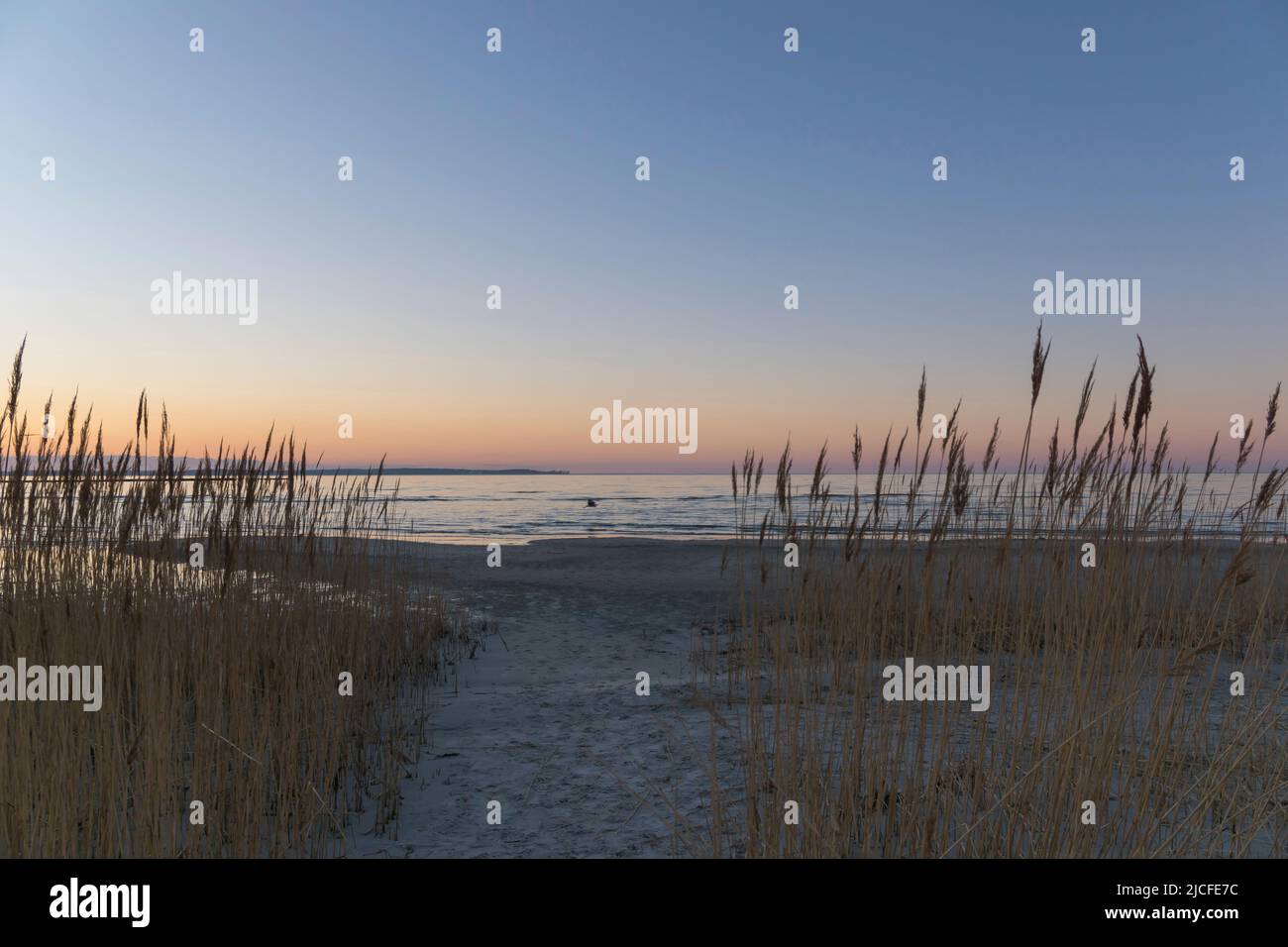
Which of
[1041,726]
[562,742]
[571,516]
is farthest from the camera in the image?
[571,516]

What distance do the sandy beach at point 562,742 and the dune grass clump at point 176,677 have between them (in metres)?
0.29

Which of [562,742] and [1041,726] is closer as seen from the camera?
[1041,726]

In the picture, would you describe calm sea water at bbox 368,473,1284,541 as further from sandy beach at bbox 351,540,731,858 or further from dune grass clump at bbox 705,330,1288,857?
dune grass clump at bbox 705,330,1288,857

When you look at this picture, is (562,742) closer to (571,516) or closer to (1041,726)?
(1041,726)

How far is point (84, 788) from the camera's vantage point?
271 centimetres

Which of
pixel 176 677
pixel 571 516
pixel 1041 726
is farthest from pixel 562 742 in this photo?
pixel 571 516

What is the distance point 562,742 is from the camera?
13.3ft

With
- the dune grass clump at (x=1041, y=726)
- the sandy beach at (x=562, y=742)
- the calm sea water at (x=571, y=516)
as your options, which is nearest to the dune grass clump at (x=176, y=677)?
the sandy beach at (x=562, y=742)

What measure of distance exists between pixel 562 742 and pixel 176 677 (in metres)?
2.01

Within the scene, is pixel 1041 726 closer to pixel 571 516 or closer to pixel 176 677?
pixel 176 677

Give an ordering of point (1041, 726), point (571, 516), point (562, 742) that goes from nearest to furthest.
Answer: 1. point (1041, 726)
2. point (562, 742)
3. point (571, 516)

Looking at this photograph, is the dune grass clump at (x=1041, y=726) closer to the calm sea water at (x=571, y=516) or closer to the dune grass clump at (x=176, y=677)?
the dune grass clump at (x=176, y=677)

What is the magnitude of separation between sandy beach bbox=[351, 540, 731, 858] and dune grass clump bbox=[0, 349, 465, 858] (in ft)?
0.94

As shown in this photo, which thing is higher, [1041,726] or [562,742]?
[1041,726]
